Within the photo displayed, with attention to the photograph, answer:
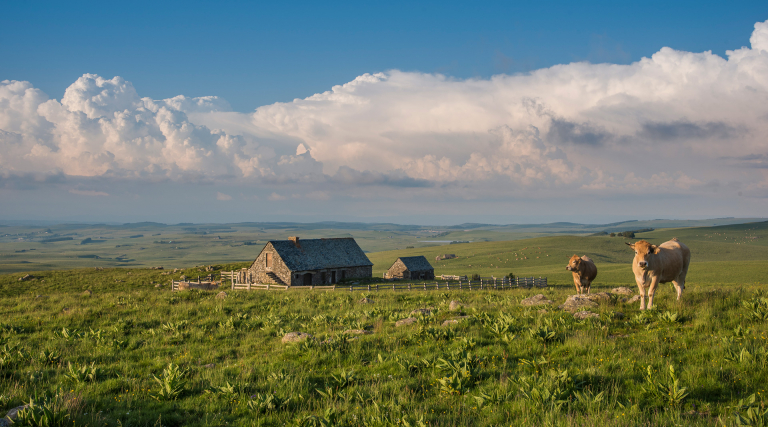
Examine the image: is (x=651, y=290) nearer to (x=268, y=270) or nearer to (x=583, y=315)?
(x=583, y=315)

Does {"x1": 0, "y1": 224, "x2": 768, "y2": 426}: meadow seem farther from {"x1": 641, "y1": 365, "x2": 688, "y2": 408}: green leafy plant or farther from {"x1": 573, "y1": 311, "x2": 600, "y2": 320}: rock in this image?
{"x1": 573, "y1": 311, "x2": 600, "y2": 320}: rock

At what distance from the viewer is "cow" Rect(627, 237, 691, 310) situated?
14.6m

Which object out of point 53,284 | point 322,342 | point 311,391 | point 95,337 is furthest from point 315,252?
point 311,391

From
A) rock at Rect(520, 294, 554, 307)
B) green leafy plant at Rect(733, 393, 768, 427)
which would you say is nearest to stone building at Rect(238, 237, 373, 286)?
rock at Rect(520, 294, 554, 307)

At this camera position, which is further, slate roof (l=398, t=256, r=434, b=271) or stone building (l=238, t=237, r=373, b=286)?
slate roof (l=398, t=256, r=434, b=271)

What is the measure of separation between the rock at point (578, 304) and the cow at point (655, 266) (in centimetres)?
168

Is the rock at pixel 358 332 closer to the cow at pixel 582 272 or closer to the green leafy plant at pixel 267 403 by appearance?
the green leafy plant at pixel 267 403

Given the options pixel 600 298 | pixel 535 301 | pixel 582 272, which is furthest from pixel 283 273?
pixel 600 298

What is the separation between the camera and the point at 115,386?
915 cm

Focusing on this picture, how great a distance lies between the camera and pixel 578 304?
1526 centimetres

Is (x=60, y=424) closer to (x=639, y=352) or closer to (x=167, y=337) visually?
Result: (x=167, y=337)

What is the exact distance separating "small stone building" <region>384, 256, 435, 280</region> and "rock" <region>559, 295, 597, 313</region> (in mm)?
41339

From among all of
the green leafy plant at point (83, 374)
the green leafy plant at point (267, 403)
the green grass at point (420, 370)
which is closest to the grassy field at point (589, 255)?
the green grass at point (420, 370)

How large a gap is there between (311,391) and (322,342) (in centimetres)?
331
